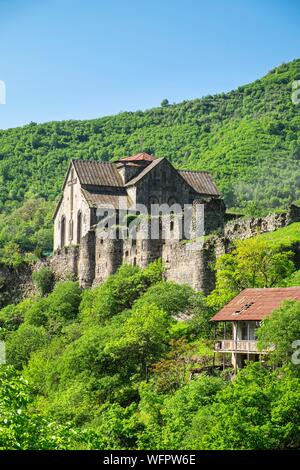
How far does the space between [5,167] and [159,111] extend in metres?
31.8

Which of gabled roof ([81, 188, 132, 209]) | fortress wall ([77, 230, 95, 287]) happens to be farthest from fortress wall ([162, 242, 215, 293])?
gabled roof ([81, 188, 132, 209])

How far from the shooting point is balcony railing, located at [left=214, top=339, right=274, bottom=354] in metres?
43.9

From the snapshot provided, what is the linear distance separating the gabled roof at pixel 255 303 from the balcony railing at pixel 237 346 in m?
1.01

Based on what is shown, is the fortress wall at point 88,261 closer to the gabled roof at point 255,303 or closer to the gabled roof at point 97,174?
the gabled roof at point 97,174

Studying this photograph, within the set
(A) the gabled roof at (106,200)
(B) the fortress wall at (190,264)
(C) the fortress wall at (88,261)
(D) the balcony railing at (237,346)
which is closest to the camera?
(D) the balcony railing at (237,346)

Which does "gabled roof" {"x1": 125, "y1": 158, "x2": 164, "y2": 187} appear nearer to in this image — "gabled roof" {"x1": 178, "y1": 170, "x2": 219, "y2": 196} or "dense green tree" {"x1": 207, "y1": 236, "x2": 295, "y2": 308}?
"gabled roof" {"x1": 178, "y1": 170, "x2": 219, "y2": 196}

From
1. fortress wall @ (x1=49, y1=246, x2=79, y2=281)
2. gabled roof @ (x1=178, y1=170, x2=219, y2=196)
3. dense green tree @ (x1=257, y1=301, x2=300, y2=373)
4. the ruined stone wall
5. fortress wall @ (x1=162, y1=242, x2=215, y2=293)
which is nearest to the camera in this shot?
dense green tree @ (x1=257, y1=301, x2=300, y2=373)

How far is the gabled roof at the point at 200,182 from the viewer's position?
78375 millimetres

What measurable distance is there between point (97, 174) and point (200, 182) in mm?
8011

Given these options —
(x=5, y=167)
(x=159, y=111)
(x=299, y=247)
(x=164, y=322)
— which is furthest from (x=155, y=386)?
(x=159, y=111)

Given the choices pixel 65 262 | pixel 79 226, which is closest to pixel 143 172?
pixel 79 226

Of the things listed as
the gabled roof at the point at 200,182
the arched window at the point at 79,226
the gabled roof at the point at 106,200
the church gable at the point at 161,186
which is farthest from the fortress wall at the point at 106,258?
the gabled roof at the point at 200,182

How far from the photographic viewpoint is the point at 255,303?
4522 cm

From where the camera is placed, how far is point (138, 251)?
63.6 metres
